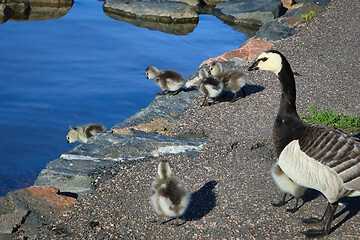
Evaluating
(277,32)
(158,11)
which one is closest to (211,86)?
(277,32)

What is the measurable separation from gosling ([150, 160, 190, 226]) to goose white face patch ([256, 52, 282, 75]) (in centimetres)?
164

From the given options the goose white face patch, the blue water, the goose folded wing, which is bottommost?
the blue water

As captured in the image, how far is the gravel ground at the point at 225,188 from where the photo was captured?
5.32 m

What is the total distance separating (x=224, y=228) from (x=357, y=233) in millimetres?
1406

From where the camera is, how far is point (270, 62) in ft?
18.8

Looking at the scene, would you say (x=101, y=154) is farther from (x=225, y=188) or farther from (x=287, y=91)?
(x=287, y=91)

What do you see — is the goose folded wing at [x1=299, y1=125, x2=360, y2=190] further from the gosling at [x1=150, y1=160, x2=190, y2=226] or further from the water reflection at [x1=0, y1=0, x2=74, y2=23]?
the water reflection at [x1=0, y1=0, x2=74, y2=23]

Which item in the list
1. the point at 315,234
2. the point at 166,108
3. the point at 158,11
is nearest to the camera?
the point at 315,234

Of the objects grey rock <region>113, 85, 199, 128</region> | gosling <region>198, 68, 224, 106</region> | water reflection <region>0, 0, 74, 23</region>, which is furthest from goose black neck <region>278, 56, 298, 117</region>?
water reflection <region>0, 0, 74, 23</region>

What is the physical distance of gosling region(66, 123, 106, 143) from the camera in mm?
8898

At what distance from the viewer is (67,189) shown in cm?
622

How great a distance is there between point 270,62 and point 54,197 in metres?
3.00

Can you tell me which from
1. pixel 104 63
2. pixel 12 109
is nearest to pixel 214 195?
pixel 12 109

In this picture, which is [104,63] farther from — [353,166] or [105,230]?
[353,166]
